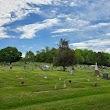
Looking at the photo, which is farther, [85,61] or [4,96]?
[85,61]

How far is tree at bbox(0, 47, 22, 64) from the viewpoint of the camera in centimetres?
17000

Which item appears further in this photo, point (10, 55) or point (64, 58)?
point (10, 55)

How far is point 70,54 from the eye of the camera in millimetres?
103562

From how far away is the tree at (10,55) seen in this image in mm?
170000

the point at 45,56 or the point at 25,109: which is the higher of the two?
the point at 45,56

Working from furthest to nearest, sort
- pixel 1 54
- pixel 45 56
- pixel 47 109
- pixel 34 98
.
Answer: pixel 45 56
pixel 1 54
pixel 34 98
pixel 47 109

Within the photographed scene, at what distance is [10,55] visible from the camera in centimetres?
17362

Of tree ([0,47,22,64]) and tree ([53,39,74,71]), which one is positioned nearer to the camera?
tree ([53,39,74,71])

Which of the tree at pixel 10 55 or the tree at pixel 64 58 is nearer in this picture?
the tree at pixel 64 58

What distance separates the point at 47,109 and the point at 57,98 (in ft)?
24.1

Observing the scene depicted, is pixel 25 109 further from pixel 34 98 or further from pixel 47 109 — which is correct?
pixel 34 98

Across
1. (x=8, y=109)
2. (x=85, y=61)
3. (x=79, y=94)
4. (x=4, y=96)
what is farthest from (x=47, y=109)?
(x=85, y=61)

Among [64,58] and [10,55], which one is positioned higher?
[10,55]

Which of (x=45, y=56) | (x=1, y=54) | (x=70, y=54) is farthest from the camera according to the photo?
(x=45, y=56)
